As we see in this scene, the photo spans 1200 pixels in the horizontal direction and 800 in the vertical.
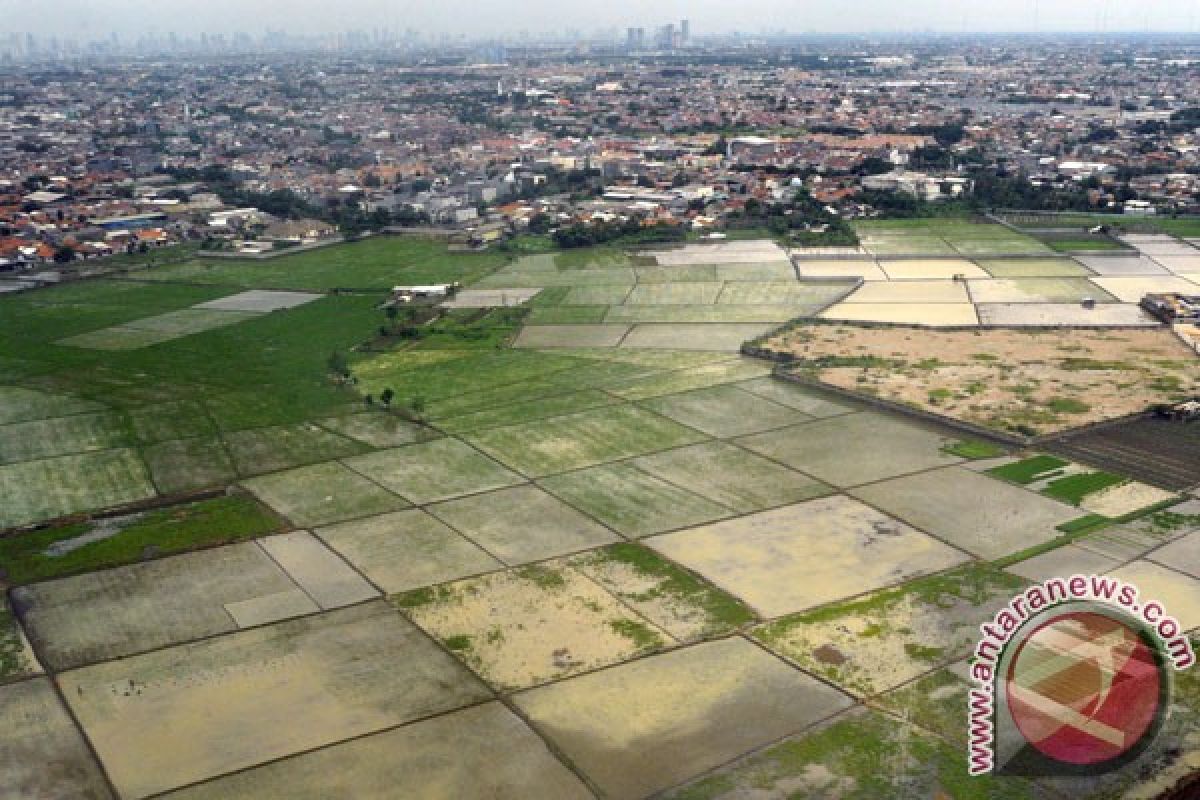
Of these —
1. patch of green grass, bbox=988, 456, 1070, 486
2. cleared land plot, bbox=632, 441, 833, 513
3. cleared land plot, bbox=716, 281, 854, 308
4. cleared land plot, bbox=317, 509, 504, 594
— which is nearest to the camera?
cleared land plot, bbox=317, 509, 504, 594

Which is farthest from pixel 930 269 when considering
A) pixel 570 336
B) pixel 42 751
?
pixel 42 751

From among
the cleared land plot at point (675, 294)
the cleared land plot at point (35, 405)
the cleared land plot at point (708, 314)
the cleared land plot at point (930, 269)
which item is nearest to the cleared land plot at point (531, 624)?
the cleared land plot at point (35, 405)

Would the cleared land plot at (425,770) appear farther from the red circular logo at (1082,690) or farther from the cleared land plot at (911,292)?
the cleared land plot at (911,292)

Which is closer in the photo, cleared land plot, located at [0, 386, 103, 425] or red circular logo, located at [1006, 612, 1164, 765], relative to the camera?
red circular logo, located at [1006, 612, 1164, 765]

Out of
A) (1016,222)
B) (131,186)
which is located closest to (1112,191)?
(1016,222)

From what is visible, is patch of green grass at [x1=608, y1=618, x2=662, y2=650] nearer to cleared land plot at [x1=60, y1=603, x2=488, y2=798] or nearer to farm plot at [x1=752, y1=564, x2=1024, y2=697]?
farm plot at [x1=752, y1=564, x2=1024, y2=697]

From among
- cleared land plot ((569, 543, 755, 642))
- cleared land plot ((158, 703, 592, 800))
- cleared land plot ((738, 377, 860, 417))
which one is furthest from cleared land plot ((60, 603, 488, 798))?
cleared land plot ((738, 377, 860, 417))
